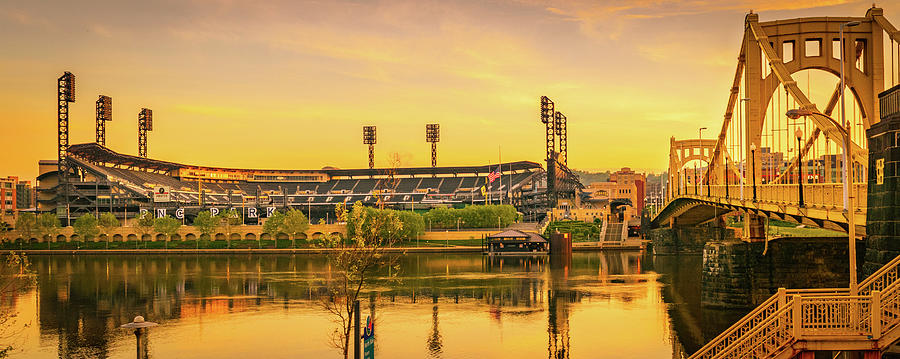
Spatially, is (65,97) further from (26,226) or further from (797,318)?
(797,318)

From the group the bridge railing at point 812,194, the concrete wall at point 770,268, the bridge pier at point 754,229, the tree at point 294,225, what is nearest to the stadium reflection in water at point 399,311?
the concrete wall at point 770,268

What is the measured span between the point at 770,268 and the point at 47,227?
140113 mm

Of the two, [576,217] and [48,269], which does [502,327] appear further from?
[576,217]

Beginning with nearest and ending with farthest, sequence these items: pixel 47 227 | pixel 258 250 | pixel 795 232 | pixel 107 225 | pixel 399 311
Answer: pixel 399 311
pixel 795 232
pixel 258 250
pixel 107 225
pixel 47 227

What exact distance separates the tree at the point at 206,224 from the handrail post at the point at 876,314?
142 m

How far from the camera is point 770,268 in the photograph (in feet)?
188

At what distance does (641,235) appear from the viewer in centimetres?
15225

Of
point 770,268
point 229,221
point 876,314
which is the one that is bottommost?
point 770,268

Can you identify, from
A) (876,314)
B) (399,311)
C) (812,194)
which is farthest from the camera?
(399,311)

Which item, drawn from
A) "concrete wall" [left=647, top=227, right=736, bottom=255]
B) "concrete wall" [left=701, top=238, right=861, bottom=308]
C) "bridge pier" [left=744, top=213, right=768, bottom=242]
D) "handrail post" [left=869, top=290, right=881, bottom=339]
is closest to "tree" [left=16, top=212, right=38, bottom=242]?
"concrete wall" [left=647, top=227, right=736, bottom=255]

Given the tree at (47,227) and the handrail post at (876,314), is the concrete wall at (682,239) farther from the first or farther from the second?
the tree at (47,227)

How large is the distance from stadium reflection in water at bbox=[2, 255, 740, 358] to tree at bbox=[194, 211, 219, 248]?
47172 millimetres

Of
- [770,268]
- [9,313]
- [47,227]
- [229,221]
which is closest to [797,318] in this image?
[770,268]

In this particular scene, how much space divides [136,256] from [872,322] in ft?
437
